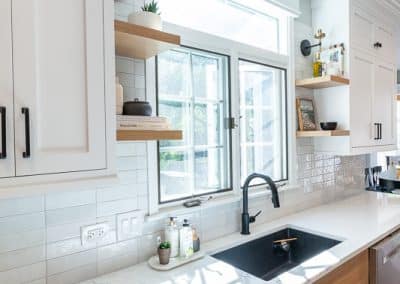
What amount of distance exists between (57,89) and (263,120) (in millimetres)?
1575

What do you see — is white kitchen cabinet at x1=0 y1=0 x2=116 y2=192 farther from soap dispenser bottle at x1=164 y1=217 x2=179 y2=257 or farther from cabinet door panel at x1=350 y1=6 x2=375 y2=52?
cabinet door panel at x1=350 y1=6 x2=375 y2=52

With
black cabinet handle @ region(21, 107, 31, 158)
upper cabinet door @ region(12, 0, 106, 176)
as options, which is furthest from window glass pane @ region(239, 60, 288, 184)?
black cabinet handle @ region(21, 107, 31, 158)

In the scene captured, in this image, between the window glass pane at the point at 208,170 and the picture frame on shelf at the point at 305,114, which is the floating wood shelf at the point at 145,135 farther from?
the picture frame on shelf at the point at 305,114

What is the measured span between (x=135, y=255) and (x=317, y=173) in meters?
1.66

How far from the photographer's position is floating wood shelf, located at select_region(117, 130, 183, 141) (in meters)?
1.06

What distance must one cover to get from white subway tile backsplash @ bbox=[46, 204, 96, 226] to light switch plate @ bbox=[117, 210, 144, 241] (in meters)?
0.13

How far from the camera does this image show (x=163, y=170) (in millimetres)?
1570

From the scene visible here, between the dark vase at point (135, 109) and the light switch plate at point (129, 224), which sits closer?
the dark vase at point (135, 109)

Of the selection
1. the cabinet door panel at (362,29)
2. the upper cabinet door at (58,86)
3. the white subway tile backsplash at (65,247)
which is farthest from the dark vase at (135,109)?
the cabinet door panel at (362,29)

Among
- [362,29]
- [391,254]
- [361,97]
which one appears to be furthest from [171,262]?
[362,29]

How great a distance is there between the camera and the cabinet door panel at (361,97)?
7.34ft

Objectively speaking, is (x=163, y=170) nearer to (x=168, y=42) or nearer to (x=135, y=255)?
(x=135, y=255)

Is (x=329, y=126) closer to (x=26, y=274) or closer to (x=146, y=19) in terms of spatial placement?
(x=146, y=19)

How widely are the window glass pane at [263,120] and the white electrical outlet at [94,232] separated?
98cm
